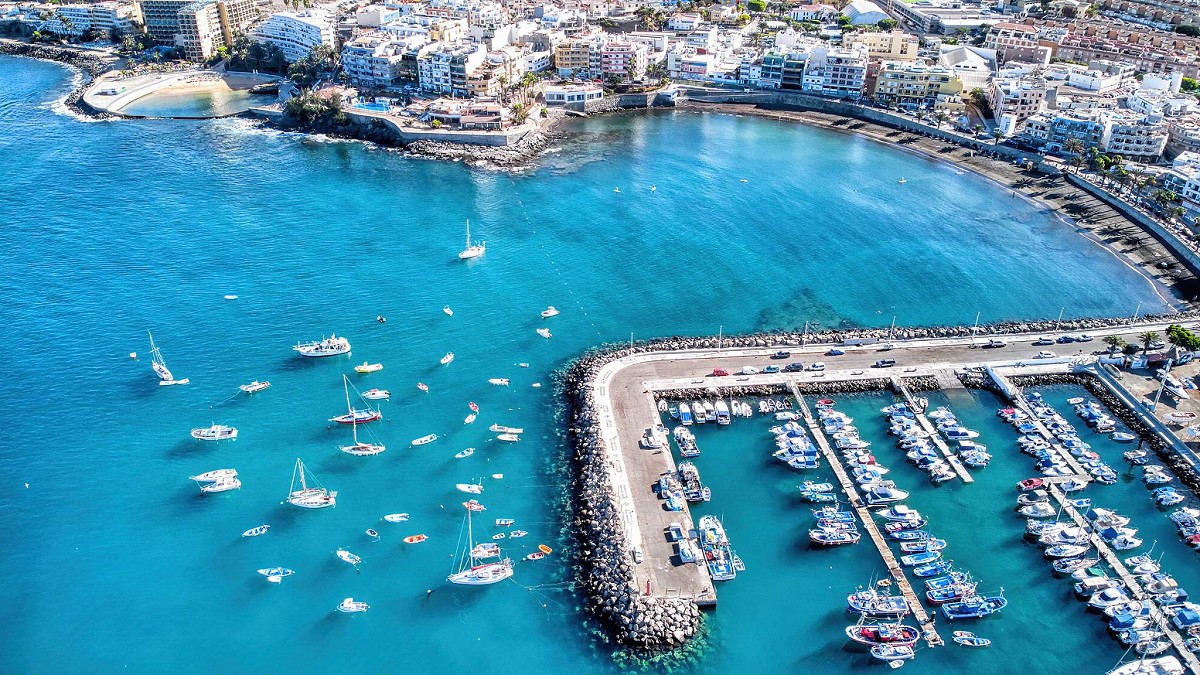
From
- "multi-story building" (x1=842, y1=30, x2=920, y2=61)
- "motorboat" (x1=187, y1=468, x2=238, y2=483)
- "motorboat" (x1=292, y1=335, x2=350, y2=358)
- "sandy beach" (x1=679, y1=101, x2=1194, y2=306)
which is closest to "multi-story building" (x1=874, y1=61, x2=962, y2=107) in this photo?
"sandy beach" (x1=679, y1=101, x2=1194, y2=306)

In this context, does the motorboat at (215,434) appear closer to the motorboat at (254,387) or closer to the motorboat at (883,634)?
the motorboat at (254,387)

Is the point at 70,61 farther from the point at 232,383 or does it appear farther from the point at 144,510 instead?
the point at 144,510

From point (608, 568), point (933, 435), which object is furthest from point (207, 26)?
point (933, 435)

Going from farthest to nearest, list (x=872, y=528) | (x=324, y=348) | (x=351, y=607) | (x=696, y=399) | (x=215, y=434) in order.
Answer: (x=324, y=348) → (x=696, y=399) → (x=215, y=434) → (x=872, y=528) → (x=351, y=607)

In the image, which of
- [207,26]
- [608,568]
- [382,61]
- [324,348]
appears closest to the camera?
[608,568]

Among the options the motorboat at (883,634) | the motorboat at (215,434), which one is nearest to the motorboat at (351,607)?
the motorboat at (215,434)

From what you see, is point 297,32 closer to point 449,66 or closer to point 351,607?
point 449,66

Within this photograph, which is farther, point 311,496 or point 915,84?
point 915,84
